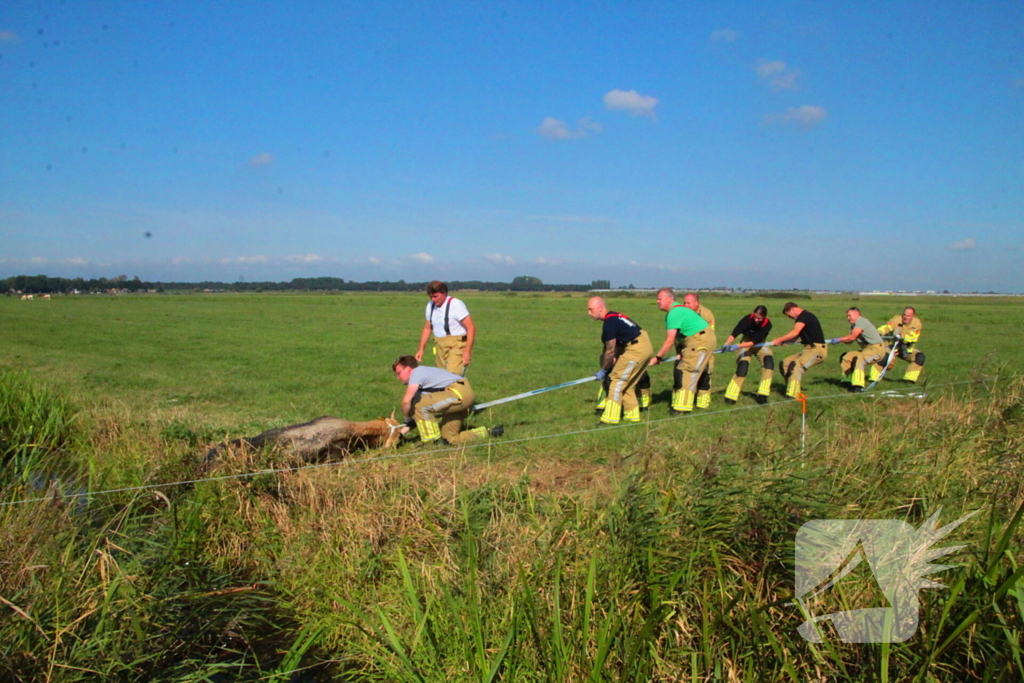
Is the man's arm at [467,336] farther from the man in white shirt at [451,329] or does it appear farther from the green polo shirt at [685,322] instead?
the green polo shirt at [685,322]

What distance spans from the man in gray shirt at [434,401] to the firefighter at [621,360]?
2658 millimetres

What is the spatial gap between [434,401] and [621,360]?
3537 millimetres

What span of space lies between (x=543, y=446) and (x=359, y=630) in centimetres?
323

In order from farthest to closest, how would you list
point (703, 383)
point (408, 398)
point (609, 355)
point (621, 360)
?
point (703, 383) → point (621, 360) → point (609, 355) → point (408, 398)

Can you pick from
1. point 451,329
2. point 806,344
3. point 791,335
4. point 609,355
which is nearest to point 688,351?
point 609,355

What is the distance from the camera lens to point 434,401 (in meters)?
7.97

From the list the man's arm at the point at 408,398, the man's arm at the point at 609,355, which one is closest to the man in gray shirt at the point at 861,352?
the man's arm at the point at 609,355

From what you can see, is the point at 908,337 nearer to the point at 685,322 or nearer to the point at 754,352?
the point at 754,352

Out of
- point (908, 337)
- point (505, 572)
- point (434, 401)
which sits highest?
point (908, 337)

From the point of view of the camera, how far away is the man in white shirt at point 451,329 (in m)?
9.59

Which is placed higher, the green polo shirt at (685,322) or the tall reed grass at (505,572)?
the green polo shirt at (685,322)

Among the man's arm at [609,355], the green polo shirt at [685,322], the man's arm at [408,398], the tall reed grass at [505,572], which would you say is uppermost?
the green polo shirt at [685,322]

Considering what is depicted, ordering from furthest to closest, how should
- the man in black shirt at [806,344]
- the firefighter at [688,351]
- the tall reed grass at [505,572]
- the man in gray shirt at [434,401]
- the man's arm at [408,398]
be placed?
the man in black shirt at [806,344] → the firefighter at [688,351] → the man in gray shirt at [434,401] → the man's arm at [408,398] → the tall reed grass at [505,572]

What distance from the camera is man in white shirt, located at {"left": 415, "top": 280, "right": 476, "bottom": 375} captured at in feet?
31.4
